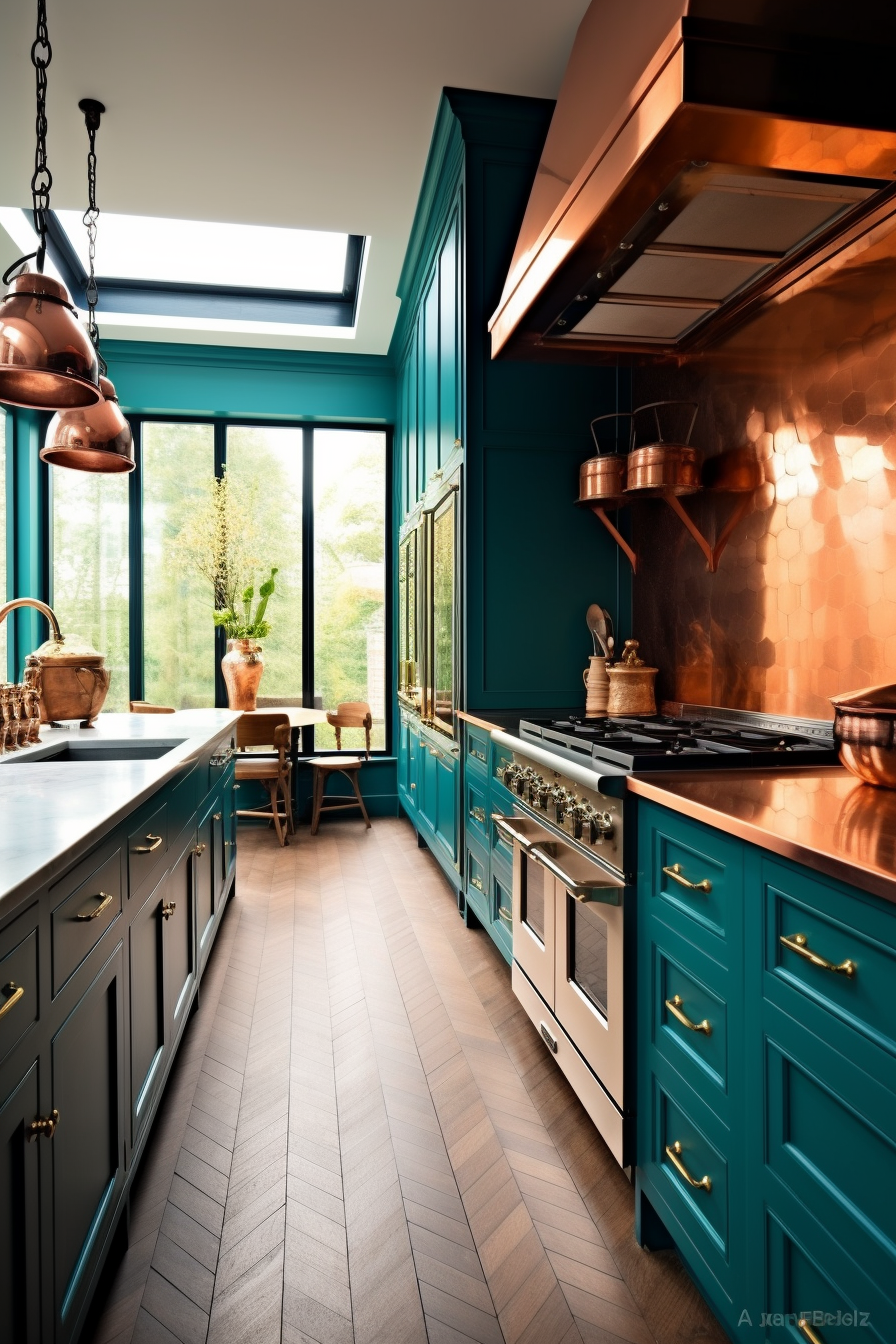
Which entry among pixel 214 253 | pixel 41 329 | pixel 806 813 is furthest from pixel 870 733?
pixel 214 253

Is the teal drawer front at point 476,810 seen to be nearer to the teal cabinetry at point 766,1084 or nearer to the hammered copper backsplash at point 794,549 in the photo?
the hammered copper backsplash at point 794,549

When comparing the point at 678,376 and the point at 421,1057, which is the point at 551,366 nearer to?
the point at 678,376

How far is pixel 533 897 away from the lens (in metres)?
2.47

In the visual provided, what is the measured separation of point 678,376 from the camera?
298 centimetres

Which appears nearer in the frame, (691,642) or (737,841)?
(737,841)

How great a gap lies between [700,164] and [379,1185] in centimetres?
235

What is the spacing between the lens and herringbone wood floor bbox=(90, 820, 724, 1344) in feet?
4.96

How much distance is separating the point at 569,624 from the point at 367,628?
315cm

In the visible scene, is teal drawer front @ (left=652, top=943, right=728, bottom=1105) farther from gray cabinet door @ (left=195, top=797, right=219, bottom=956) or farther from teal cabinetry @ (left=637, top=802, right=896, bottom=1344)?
gray cabinet door @ (left=195, top=797, right=219, bottom=956)

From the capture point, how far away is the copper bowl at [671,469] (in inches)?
104

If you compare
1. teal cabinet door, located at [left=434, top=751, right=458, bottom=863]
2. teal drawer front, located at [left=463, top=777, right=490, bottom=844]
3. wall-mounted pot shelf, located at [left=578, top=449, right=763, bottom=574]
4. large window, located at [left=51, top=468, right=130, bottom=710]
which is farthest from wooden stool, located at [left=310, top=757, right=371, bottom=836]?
wall-mounted pot shelf, located at [left=578, top=449, right=763, bottom=574]

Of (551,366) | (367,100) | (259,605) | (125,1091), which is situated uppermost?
(367,100)

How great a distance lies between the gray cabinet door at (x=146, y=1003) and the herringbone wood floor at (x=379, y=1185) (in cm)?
24

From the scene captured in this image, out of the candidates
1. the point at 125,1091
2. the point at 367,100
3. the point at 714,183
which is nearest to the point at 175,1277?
the point at 125,1091
